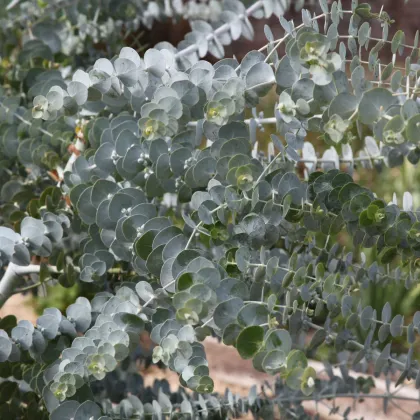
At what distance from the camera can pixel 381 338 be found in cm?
72

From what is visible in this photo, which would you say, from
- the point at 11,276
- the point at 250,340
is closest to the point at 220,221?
the point at 250,340

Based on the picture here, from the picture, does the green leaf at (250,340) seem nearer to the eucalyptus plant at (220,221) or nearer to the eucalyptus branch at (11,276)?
the eucalyptus plant at (220,221)

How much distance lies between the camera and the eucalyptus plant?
0.62 m

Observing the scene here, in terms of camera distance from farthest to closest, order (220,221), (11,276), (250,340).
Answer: (11,276), (220,221), (250,340)

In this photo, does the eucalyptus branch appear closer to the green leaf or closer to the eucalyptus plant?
the eucalyptus plant

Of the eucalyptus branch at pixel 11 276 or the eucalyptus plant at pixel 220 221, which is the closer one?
the eucalyptus plant at pixel 220 221

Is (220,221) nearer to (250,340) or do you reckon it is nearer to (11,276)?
(250,340)

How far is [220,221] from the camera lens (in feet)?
2.31

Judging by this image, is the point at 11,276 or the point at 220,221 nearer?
the point at 220,221

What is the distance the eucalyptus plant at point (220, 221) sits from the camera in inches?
24.5

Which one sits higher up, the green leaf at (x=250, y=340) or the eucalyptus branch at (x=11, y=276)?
the green leaf at (x=250, y=340)

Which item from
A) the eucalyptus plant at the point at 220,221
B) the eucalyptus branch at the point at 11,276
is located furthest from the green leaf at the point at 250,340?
the eucalyptus branch at the point at 11,276

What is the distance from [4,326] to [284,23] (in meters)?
0.56

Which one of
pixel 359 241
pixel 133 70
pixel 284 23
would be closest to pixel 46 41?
pixel 133 70
